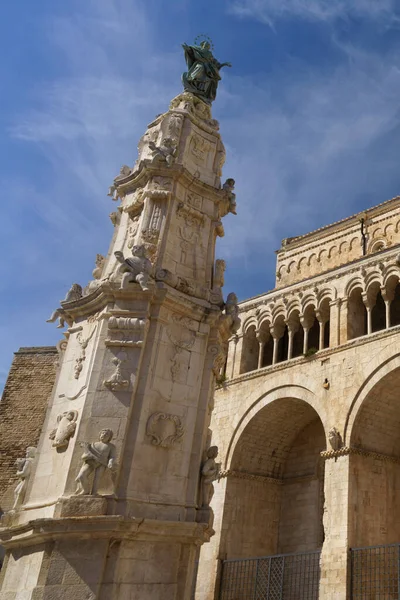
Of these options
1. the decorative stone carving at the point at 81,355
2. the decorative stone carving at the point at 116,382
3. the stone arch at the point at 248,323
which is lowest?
the decorative stone carving at the point at 116,382

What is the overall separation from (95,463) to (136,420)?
0.67m

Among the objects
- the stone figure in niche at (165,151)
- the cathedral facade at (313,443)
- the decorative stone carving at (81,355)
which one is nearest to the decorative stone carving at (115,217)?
the stone figure in niche at (165,151)

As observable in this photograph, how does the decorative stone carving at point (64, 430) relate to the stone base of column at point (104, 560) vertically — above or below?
above

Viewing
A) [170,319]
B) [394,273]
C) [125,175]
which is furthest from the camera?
[394,273]

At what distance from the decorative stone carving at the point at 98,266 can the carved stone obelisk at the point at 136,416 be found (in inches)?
4.0

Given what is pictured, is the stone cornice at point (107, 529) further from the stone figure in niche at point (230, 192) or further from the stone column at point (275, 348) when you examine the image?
the stone column at point (275, 348)

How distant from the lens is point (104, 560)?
639 cm

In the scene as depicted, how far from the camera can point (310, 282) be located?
67.5 feet

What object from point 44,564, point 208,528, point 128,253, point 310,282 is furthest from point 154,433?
point 310,282

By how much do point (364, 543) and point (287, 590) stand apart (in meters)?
3.57

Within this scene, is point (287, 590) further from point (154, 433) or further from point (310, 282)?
point (154, 433)

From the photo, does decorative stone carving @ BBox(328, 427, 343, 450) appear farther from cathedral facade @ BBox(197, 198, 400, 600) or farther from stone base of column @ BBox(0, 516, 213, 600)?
stone base of column @ BBox(0, 516, 213, 600)

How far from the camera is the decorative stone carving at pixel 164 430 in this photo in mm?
7168

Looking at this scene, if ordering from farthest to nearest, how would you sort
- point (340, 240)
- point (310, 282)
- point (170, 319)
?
1. point (340, 240)
2. point (310, 282)
3. point (170, 319)
